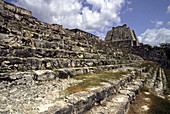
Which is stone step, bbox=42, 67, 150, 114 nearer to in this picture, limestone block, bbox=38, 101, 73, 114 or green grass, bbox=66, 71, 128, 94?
limestone block, bbox=38, 101, 73, 114

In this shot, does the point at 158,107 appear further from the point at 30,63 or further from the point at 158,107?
the point at 30,63

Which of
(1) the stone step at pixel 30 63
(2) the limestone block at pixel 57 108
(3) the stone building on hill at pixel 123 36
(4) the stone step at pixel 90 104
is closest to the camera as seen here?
(2) the limestone block at pixel 57 108

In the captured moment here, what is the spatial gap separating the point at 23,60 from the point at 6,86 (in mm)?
1217

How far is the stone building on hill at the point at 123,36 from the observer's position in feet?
93.8

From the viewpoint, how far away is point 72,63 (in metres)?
5.74

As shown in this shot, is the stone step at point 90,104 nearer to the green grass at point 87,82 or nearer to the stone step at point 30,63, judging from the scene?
the green grass at point 87,82

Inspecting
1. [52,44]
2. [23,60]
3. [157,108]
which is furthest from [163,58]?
[23,60]

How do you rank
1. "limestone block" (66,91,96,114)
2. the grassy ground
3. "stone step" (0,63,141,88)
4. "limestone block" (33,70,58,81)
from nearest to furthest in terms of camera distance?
"limestone block" (66,91,96,114), "stone step" (0,63,141,88), the grassy ground, "limestone block" (33,70,58,81)

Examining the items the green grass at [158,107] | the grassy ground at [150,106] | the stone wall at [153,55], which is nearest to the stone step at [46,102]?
the grassy ground at [150,106]

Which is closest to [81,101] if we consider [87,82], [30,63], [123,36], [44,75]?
[87,82]

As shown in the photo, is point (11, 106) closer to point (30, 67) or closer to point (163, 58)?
point (30, 67)

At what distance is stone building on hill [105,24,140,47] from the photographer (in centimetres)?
2859

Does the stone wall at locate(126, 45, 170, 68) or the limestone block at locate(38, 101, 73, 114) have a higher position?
the stone wall at locate(126, 45, 170, 68)

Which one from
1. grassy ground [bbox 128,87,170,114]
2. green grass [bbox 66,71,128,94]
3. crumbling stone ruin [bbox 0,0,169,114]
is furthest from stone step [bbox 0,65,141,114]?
grassy ground [bbox 128,87,170,114]
